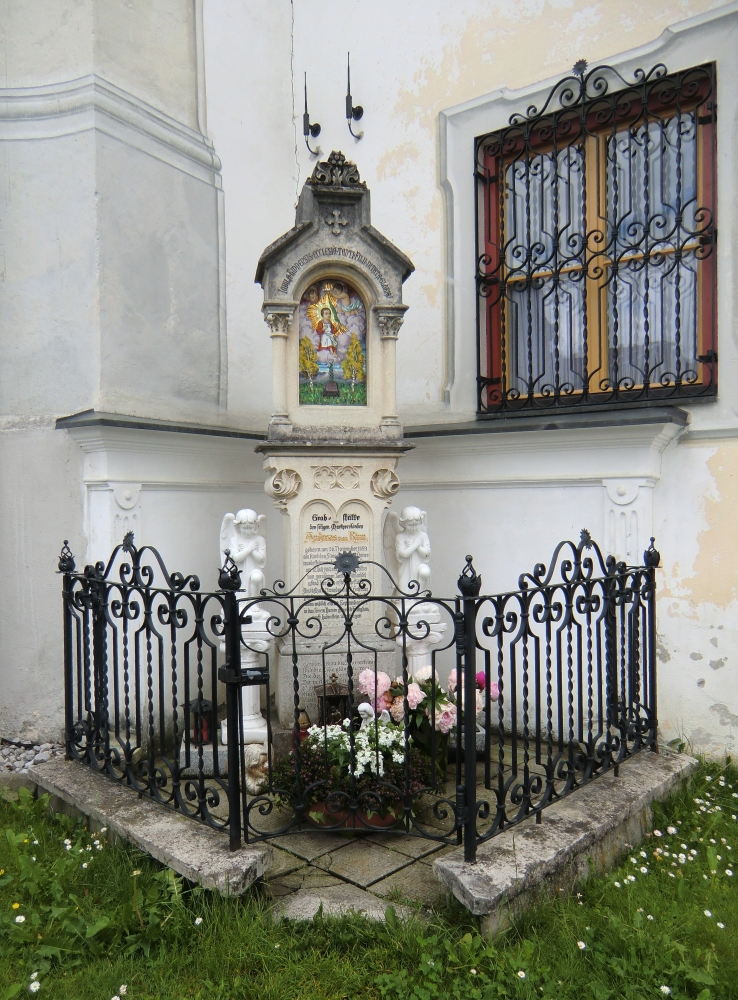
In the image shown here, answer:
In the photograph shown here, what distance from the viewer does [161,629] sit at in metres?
4.96

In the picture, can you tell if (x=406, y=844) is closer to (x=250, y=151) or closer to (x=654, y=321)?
(x=654, y=321)

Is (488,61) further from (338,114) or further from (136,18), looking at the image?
(136,18)

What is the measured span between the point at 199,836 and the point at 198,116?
16.1 ft

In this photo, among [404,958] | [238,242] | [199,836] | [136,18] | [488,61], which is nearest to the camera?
[404,958]

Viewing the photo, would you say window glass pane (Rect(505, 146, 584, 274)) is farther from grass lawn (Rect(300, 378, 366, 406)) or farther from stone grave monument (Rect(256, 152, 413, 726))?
grass lawn (Rect(300, 378, 366, 406))

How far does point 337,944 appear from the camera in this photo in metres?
2.61

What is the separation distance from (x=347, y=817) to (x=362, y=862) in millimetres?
194

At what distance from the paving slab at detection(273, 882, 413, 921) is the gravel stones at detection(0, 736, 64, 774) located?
214 cm

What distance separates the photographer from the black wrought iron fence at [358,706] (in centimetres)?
296

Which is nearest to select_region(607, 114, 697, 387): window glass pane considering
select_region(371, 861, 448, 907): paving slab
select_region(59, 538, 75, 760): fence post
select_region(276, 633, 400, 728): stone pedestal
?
select_region(276, 633, 400, 728): stone pedestal

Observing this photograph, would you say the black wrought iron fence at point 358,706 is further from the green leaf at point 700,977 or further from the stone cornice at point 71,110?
the stone cornice at point 71,110

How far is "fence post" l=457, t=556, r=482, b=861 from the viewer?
2.74m

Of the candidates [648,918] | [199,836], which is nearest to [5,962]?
[199,836]

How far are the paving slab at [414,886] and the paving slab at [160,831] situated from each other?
50cm
